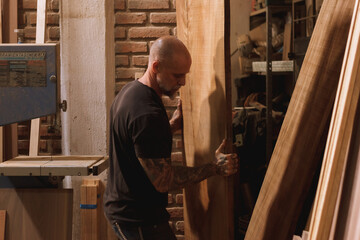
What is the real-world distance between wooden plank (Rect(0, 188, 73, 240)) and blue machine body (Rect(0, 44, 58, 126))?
0.39 m

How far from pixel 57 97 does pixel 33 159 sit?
355 millimetres

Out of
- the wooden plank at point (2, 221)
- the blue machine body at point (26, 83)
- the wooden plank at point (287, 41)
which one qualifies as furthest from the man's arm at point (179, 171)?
the wooden plank at point (287, 41)

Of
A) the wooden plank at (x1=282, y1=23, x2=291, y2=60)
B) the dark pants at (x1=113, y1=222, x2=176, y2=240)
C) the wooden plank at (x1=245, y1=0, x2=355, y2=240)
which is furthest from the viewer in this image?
the wooden plank at (x1=282, y1=23, x2=291, y2=60)

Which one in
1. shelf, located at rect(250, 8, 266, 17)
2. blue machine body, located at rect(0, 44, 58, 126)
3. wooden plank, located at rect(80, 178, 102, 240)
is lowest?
wooden plank, located at rect(80, 178, 102, 240)

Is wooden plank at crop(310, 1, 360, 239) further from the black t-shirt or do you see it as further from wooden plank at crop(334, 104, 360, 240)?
the black t-shirt

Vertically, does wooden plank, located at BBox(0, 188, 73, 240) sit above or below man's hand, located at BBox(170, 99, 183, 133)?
below

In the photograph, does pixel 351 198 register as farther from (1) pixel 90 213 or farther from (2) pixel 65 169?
(1) pixel 90 213

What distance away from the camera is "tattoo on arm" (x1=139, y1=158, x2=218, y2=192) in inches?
74.9

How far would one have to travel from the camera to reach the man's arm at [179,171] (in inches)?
75.0

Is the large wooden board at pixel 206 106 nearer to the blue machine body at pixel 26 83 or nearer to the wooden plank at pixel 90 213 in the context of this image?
the wooden plank at pixel 90 213

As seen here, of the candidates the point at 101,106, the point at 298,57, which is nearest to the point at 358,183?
the point at 101,106

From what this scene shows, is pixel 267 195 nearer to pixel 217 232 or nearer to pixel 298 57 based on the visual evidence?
pixel 217 232

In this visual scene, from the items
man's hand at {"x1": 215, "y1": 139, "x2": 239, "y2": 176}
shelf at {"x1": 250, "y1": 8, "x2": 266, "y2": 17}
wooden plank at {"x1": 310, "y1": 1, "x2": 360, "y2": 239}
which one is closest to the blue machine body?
man's hand at {"x1": 215, "y1": 139, "x2": 239, "y2": 176}

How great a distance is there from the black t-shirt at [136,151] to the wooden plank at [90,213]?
55cm
